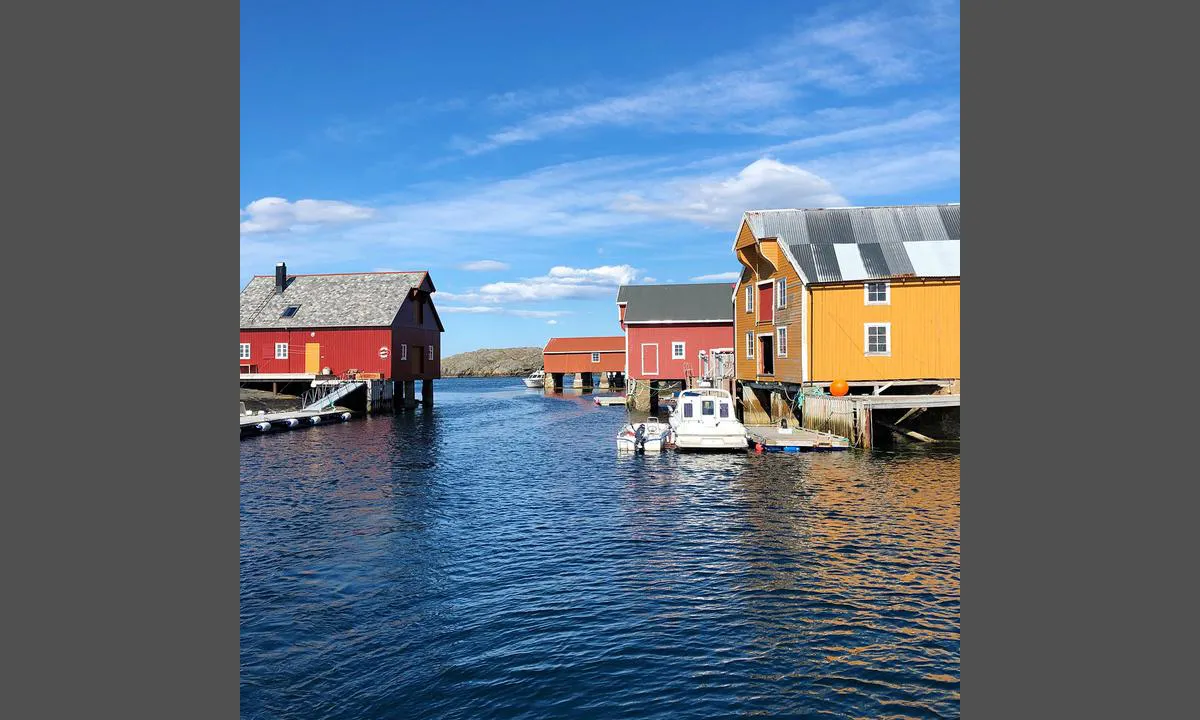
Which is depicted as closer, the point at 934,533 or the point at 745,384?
the point at 934,533

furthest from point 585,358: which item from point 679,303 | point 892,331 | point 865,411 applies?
point 865,411

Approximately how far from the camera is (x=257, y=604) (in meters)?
13.5

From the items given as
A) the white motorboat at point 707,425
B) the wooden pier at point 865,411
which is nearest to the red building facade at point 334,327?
the white motorboat at point 707,425

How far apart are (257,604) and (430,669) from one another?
479 centimetres

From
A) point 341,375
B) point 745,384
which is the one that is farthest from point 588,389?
point 745,384

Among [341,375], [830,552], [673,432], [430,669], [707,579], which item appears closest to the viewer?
[430,669]

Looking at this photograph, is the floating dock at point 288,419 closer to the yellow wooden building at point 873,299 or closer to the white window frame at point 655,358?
the white window frame at point 655,358

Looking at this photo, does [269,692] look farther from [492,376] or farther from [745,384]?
[492,376]

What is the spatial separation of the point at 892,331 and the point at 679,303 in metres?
31.0

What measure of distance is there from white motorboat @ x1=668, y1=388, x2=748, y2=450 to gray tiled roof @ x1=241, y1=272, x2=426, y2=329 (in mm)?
35203

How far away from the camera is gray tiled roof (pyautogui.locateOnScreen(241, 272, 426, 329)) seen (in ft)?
197

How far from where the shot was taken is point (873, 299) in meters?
33.9

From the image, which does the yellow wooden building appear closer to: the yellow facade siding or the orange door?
the yellow facade siding

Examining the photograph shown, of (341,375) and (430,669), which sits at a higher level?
(341,375)
